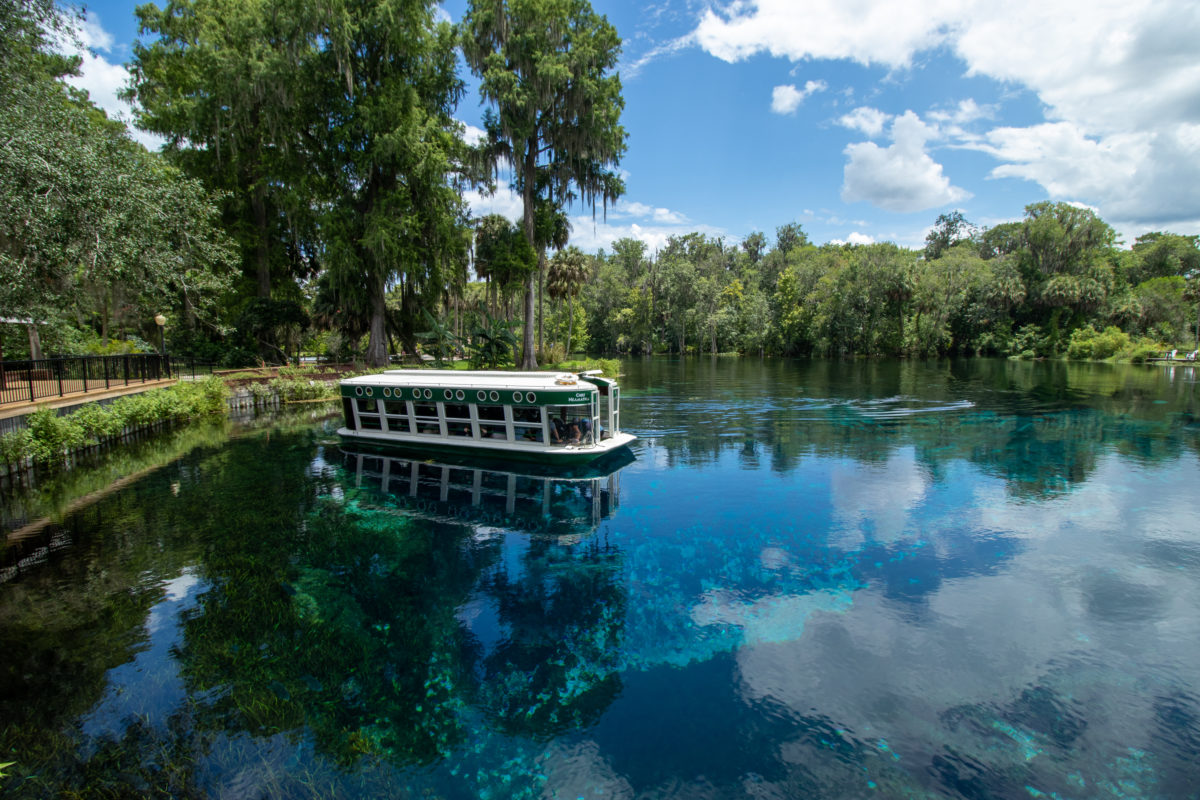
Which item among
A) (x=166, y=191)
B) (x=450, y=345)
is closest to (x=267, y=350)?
(x=450, y=345)

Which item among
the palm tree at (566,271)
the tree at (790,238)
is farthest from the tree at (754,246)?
the palm tree at (566,271)

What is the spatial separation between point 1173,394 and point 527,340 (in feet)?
130

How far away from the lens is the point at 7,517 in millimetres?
13453

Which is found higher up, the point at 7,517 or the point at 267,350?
the point at 267,350

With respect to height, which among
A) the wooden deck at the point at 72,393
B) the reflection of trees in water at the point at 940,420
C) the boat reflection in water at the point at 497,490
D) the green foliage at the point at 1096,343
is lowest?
the boat reflection in water at the point at 497,490

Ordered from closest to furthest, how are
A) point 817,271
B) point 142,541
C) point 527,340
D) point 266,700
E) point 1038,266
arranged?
1. point 266,700
2. point 142,541
3. point 527,340
4. point 1038,266
5. point 817,271

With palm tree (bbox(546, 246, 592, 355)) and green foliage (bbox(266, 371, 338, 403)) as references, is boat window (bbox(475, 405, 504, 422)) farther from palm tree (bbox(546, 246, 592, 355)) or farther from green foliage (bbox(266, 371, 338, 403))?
Answer: palm tree (bbox(546, 246, 592, 355))

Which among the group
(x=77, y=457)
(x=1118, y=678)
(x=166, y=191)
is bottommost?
(x=1118, y=678)

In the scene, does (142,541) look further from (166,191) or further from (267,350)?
(267,350)

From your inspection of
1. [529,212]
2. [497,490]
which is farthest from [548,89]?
[497,490]

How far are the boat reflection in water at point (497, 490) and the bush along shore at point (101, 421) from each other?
8025mm

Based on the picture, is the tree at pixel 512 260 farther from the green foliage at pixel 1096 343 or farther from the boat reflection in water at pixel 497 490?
the green foliage at pixel 1096 343

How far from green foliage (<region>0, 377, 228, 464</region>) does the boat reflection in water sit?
8.01 metres

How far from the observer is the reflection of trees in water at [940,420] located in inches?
779
